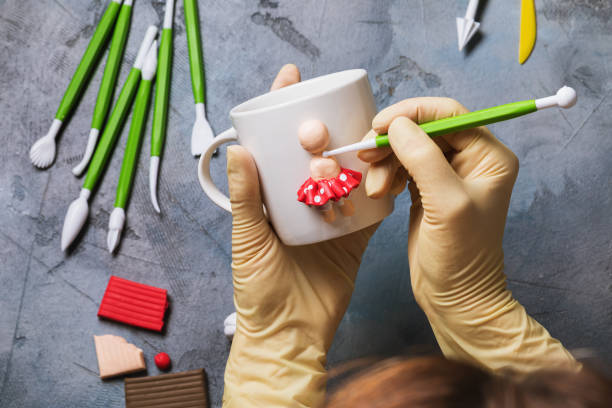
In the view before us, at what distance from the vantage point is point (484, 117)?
1.62 feet

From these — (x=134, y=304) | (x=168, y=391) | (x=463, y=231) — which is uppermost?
(x=463, y=231)

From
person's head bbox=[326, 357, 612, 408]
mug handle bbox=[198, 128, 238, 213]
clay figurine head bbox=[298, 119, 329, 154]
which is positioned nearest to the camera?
person's head bbox=[326, 357, 612, 408]

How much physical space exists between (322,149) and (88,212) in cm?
49

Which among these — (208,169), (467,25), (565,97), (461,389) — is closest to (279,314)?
(208,169)

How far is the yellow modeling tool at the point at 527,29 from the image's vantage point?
2.73 ft

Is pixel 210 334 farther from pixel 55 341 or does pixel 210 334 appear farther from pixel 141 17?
pixel 141 17

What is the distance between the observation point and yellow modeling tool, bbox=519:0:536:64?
Result: 83cm

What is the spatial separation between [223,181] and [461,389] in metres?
0.54

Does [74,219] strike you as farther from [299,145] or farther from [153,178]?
[299,145]

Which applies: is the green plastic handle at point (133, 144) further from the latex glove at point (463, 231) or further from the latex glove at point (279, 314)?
the latex glove at point (463, 231)

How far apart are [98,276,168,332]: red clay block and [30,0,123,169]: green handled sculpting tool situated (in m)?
0.23

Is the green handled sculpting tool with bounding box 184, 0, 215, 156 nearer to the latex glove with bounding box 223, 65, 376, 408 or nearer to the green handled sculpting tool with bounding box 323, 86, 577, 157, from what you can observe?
the latex glove with bounding box 223, 65, 376, 408

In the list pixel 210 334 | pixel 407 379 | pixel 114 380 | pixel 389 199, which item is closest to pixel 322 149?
pixel 389 199

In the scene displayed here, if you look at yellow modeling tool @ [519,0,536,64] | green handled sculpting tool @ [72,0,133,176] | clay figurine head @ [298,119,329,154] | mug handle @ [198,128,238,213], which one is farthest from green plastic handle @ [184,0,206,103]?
yellow modeling tool @ [519,0,536,64]
